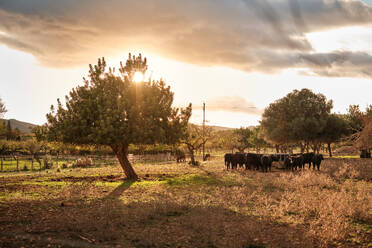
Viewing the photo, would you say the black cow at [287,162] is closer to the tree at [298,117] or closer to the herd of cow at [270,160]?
the herd of cow at [270,160]

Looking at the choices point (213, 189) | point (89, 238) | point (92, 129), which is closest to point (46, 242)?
point (89, 238)

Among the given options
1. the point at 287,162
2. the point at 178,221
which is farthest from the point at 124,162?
the point at 287,162

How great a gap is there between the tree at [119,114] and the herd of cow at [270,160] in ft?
37.8

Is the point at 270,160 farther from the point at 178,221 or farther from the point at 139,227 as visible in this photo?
the point at 139,227

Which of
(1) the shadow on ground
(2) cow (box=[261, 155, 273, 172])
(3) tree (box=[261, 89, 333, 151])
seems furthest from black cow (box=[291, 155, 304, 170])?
(1) the shadow on ground

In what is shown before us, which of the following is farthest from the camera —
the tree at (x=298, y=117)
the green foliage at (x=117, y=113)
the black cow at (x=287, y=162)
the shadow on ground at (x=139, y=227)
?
the tree at (x=298, y=117)

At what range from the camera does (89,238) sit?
8.22 metres

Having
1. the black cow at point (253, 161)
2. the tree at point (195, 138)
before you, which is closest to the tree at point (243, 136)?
the tree at point (195, 138)

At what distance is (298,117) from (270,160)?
2011cm

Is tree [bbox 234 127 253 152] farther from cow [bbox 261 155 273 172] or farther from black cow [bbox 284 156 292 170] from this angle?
cow [bbox 261 155 273 172]

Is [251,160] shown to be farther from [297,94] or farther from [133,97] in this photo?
[297,94]

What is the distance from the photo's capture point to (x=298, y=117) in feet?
155

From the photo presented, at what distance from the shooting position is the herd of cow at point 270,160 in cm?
→ 3023

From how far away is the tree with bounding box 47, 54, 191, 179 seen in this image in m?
20.2
